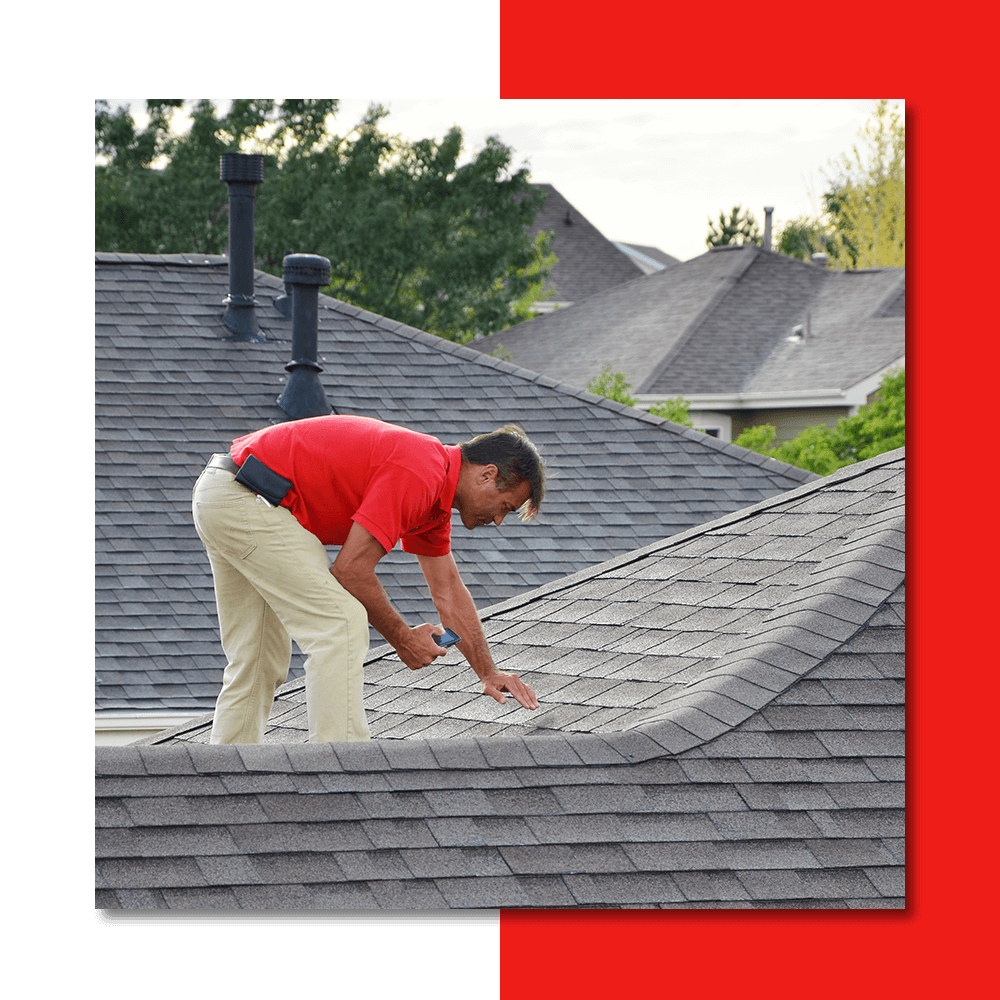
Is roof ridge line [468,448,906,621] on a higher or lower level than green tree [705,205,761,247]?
lower

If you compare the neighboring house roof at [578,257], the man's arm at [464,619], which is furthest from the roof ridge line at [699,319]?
the man's arm at [464,619]

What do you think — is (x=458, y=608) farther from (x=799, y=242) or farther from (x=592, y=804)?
(x=799, y=242)

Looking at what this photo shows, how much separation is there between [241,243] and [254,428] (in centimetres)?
191

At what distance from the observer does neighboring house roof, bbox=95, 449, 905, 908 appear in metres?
3.58

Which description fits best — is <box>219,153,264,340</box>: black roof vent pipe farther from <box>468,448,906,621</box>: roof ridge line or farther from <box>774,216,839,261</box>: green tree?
<box>774,216,839,261</box>: green tree

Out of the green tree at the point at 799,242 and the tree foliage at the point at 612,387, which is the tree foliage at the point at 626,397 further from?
the green tree at the point at 799,242

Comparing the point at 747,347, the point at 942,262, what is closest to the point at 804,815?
the point at 942,262

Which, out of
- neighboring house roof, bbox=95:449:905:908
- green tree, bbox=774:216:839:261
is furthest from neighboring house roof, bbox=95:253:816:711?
green tree, bbox=774:216:839:261

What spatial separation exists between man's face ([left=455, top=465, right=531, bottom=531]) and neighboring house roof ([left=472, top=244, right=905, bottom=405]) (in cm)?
1411

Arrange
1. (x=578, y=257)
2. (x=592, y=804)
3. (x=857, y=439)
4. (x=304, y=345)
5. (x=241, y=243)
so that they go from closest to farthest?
(x=592, y=804), (x=304, y=345), (x=241, y=243), (x=857, y=439), (x=578, y=257)

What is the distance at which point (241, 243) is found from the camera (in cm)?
1040

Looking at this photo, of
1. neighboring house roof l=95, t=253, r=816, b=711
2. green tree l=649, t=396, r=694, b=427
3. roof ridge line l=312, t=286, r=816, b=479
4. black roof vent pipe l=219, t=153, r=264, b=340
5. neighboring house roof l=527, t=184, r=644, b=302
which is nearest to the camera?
neighboring house roof l=95, t=253, r=816, b=711

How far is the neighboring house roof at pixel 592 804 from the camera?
3.58 meters

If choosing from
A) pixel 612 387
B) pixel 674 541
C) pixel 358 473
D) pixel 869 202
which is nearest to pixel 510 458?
pixel 358 473
